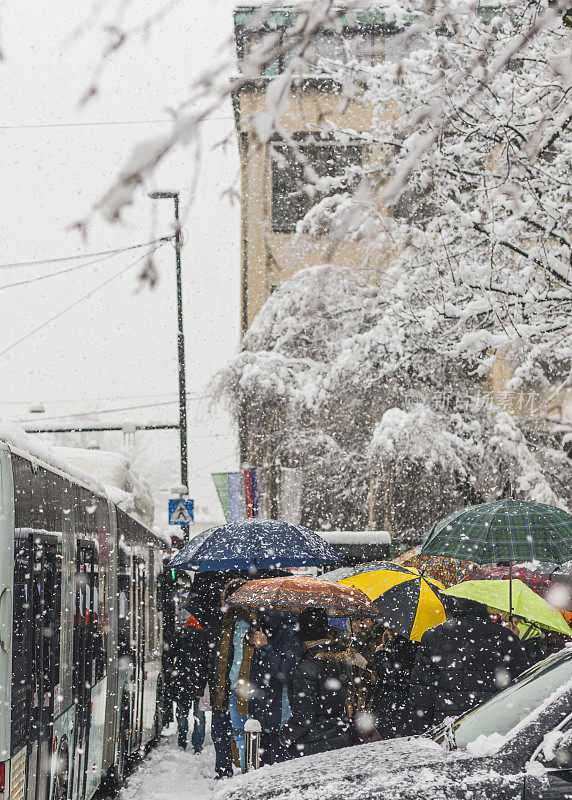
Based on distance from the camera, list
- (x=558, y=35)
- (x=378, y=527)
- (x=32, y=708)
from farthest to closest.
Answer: (x=378, y=527) < (x=558, y=35) < (x=32, y=708)

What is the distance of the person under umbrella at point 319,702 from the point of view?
6578mm

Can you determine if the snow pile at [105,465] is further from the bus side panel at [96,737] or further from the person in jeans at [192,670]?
the bus side panel at [96,737]

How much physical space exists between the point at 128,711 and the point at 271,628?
2753mm

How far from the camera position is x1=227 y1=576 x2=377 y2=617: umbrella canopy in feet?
23.8

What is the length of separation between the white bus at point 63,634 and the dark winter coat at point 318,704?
155cm

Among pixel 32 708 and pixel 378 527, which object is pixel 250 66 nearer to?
pixel 32 708

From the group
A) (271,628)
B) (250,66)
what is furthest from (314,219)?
(250,66)

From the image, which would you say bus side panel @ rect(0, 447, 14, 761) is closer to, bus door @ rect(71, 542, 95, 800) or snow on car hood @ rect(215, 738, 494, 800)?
snow on car hood @ rect(215, 738, 494, 800)

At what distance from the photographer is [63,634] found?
21.3ft

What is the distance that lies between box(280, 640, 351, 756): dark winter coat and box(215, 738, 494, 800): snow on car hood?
6.02ft

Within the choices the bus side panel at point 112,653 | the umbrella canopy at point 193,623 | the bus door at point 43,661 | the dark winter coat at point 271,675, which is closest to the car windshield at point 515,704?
the bus door at point 43,661

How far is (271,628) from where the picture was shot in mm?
7969

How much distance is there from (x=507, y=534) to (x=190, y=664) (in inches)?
171

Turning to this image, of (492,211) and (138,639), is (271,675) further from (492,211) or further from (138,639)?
(492,211)
